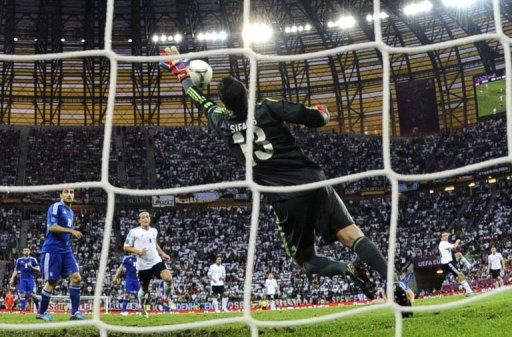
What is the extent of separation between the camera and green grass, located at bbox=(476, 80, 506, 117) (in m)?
30.4

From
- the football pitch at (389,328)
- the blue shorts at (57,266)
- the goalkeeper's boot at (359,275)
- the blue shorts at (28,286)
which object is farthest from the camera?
the blue shorts at (28,286)

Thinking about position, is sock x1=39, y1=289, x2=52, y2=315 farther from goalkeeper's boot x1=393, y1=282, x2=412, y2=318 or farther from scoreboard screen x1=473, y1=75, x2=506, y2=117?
scoreboard screen x1=473, y1=75, x2=506, y2=117

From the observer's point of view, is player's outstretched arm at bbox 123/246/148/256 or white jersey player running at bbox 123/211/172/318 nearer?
player's outstretched arm at bbox 123/246/148/256

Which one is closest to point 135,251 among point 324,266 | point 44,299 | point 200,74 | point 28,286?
point 44,299

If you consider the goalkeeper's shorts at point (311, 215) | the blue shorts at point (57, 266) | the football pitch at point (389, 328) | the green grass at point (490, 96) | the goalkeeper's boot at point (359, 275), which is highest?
the green grass at point (490, 96)

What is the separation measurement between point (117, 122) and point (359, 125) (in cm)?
1451

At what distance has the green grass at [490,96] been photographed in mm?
30375

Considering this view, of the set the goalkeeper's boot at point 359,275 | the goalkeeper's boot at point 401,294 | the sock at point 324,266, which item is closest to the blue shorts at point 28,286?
the goalkeeper's boot at point 401,294

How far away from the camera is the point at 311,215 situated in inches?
190

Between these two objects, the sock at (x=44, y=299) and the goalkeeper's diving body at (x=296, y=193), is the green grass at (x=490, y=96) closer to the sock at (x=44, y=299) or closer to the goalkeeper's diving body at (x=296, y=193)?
the sock at (x=44, y=299)

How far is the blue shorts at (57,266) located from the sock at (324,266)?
13.0 feet

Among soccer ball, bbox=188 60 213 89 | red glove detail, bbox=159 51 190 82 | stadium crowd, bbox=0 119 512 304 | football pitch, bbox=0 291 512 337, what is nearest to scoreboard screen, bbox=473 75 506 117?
stadium crowd, bbox=0 119 512 304

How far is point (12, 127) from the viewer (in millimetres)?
34094

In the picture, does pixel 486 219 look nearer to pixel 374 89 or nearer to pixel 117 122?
pixel 374 89
